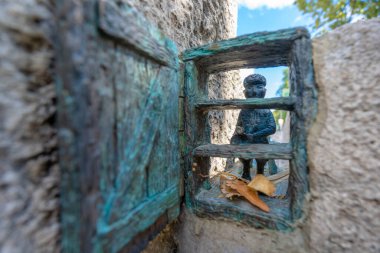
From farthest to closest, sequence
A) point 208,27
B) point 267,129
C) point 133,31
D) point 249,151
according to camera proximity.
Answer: point 208,27 < point 267,129 < point 249,151 < point 133,31

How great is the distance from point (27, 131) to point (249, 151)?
2.81 ft

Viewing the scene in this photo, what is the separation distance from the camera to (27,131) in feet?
1.52

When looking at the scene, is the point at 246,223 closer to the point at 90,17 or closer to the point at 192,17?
the point at 90,17

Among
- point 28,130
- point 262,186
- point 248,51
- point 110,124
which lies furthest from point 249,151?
point 28,130

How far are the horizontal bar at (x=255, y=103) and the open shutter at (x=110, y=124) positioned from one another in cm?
31

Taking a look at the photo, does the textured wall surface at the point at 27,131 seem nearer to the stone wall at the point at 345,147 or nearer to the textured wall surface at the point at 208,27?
the textured wall surface at the point at 208,27

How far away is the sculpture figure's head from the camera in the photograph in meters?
1.46

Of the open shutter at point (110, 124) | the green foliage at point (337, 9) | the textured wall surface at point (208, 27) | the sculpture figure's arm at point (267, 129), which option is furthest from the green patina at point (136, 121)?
the green foliage at point (337, 9)

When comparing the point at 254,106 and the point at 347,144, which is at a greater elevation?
the point at 254,106

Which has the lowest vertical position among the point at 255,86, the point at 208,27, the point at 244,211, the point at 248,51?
the point at 244,211

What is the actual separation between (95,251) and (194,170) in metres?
0.64

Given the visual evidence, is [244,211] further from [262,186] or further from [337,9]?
[337,9]

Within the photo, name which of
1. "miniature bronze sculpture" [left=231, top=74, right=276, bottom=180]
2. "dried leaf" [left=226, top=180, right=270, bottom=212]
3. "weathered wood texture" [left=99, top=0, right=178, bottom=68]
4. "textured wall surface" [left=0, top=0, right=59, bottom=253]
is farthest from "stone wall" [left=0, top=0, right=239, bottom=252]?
"miniature bronze sculpture" [left=231, top=74, right=276, bottom=180]

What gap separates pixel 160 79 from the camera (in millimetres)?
782
